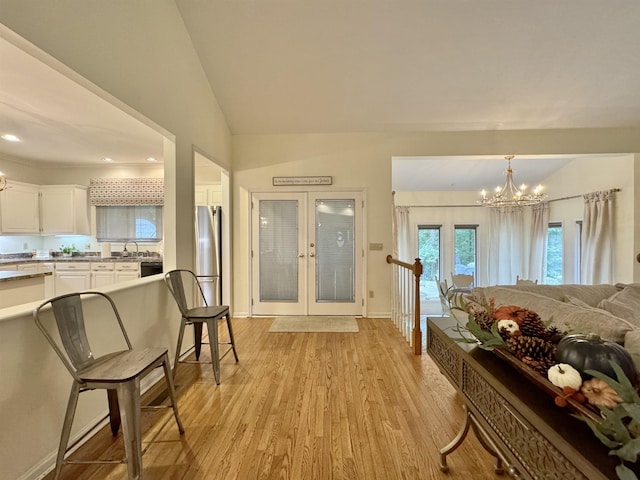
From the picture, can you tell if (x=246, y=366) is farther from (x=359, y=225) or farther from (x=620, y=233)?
(x=620, y=233)

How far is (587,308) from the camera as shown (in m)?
1.74

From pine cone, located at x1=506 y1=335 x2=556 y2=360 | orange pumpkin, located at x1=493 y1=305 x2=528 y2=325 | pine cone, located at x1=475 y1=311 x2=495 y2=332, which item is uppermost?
orange pumpkin, located at x1=493 y1=305 x2=528 y2=325

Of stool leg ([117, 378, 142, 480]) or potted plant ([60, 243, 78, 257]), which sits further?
potted plant ([60, 243, 78, 257])

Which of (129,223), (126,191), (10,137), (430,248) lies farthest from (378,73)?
(430,248)

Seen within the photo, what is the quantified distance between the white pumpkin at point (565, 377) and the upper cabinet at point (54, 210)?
21.4 feet

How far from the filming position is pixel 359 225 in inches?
184

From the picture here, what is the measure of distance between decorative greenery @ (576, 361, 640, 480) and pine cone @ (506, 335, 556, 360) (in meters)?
0.40

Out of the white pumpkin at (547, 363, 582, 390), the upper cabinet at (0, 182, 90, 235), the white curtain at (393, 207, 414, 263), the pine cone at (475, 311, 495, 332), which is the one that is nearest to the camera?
the white pumpkin at (547, 363, 582, 390)

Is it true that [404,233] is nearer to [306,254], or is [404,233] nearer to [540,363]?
[306,254]

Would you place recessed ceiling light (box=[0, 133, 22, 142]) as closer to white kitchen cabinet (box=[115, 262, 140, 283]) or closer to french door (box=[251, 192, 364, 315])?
white kitchen cabinet (box=[115, 262, 140, 283])

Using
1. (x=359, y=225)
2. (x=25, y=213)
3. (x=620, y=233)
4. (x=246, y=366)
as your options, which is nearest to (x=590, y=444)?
(x=246, y=366)

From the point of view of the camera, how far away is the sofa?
1.40 meters

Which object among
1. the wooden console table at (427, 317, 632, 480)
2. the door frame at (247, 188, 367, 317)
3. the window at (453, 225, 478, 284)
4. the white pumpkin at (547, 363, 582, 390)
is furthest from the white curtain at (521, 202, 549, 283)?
the white pumpkin at (547, 363, 582, 390)

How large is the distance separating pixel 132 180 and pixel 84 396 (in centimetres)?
435
